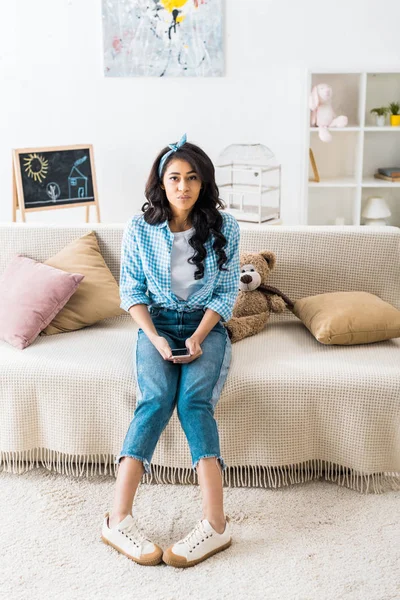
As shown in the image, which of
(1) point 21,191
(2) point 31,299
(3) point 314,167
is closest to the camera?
(2) point 31,299

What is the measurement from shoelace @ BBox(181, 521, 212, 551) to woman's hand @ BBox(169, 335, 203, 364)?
1.49 feet

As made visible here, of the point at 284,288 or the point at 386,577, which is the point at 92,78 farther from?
the point at 386,577

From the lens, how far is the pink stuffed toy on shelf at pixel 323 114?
3961 mm

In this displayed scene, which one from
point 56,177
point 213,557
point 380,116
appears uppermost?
point 380,116

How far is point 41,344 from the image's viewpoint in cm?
230

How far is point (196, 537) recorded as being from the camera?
1779 millimetres

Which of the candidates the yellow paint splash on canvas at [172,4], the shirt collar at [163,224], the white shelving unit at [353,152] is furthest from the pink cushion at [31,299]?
the yellow paint splash on canvas at [172,4]

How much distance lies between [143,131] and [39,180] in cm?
72

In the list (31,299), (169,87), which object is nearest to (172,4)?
(169,87)

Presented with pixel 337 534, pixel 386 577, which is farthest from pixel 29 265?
pixel 386 577

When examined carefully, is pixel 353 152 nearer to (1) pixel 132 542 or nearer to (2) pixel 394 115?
(2) pixel 394 115

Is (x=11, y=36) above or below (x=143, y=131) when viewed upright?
above

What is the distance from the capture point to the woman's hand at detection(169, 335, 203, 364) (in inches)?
79.4

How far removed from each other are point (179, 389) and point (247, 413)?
0.74 feet
